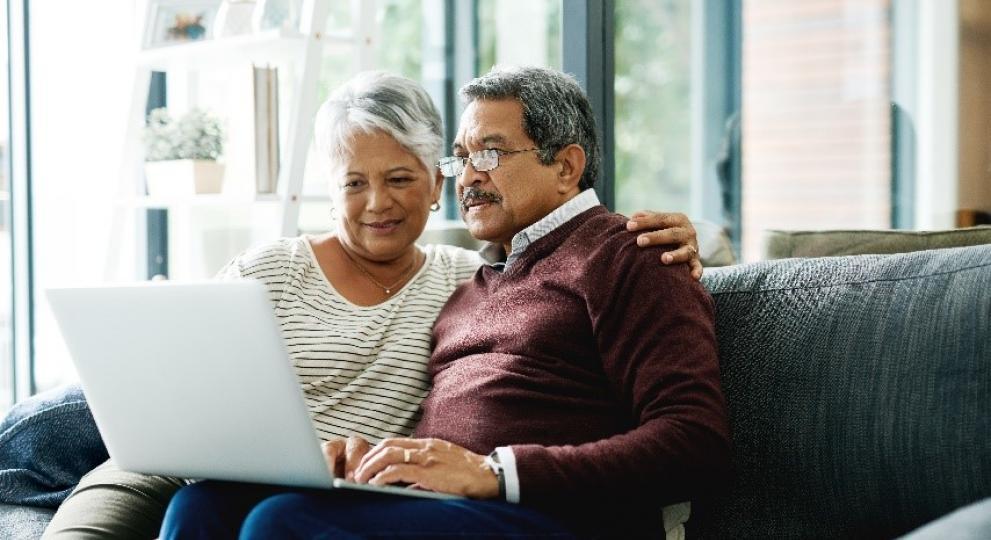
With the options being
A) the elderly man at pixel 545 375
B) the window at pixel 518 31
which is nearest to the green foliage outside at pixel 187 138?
the elderly man at pixel 545 375

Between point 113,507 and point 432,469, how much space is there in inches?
23.3

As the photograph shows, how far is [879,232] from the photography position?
188 centimetres

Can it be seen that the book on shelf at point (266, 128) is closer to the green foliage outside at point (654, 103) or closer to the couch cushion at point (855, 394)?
the couch cushion at point (855, 394)

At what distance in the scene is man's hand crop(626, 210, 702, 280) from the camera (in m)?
1.58

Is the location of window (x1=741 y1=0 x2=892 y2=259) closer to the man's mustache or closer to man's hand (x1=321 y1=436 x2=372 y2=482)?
the man's mustache

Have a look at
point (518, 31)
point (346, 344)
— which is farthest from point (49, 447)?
point (518, 31)

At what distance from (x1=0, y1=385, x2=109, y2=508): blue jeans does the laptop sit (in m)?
0.51

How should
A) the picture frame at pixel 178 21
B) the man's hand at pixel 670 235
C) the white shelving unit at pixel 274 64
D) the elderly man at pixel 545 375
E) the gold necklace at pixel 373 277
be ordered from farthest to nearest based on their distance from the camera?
1. the picture frame at pixel 178 21
2. the white shelving unit at pixel 274 64
3. the gold necklace at pixel 373 277
4. the man's hand at pixel 670 235
5. the elderly man at pixel 545 375

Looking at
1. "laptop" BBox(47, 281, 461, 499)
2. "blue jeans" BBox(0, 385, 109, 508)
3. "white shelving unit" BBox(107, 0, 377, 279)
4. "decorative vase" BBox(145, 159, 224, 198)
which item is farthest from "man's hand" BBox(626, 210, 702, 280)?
"decorative vase" BBox(145, 159, 224, 198)

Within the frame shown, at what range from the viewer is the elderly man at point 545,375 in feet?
4.57

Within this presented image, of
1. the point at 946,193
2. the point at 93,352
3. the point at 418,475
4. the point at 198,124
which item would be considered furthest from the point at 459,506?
the point at 946,193

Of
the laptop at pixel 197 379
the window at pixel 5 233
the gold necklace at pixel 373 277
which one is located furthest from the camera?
the window at pixel 5 233

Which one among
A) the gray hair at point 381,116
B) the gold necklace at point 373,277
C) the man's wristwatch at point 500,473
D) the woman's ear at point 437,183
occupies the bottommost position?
the man's wristwatch at point 500,473

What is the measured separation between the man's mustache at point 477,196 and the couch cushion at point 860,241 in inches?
20.3
